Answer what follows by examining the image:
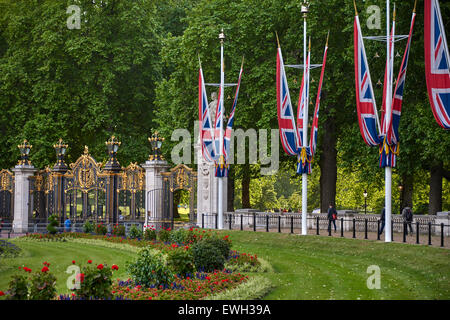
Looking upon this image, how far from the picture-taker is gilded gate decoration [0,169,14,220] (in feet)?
Result: 134

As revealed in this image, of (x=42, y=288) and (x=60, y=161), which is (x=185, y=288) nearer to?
(x=42, y=288)

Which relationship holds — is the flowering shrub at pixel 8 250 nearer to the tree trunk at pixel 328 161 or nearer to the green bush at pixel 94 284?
the green bush at pixel 94 284

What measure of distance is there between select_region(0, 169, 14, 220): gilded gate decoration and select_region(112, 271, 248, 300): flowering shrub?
26.0m

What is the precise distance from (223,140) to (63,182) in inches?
468

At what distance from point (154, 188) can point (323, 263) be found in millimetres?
15297

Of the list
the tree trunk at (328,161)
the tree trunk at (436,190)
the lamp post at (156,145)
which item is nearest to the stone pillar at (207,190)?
the lamp post at (156,145)

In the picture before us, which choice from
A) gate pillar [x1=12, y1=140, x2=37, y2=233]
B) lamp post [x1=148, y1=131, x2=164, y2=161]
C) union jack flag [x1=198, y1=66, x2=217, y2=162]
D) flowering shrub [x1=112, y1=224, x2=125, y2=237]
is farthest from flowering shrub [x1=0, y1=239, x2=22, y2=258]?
gate pillar [x1=12, y1=140, x2=37, y2=233]

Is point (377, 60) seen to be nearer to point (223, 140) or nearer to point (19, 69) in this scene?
point (223, 140)

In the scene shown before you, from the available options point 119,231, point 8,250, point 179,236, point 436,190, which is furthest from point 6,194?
point 436,190

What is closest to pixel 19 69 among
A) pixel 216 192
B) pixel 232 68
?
pixel 232 68

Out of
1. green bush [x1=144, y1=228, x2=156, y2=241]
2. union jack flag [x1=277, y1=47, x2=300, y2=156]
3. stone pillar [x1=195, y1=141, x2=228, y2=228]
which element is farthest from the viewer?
stone pillar [x1=195, y1=141, x2=228, y2=228]

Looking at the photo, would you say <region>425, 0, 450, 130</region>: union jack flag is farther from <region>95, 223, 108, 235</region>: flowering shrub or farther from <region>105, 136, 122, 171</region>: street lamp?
<region>105, 136, 122, 171</region>: street lamp

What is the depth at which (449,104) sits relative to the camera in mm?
18719

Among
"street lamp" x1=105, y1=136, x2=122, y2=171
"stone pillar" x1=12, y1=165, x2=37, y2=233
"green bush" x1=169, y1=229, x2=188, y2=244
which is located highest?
"street lamp" x1=105, y1=136, x2=122, y2=171
